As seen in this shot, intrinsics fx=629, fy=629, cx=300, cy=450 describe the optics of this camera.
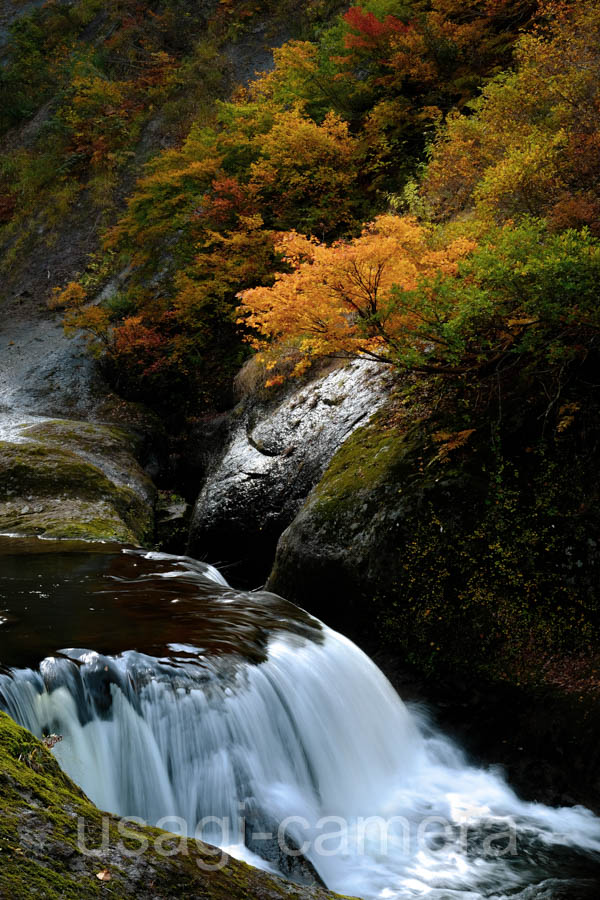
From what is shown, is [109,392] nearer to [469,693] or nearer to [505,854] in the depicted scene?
[469,693]

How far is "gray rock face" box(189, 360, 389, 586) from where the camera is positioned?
851 cm

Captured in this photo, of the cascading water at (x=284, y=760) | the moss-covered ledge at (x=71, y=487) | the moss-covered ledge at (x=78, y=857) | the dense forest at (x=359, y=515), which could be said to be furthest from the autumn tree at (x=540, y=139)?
the moss-covered ledge at (x=71, y=487)

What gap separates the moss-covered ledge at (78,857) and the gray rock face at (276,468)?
607cm

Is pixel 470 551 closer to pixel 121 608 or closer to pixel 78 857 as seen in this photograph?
pixel 121 608

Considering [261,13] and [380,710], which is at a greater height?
[261,13]

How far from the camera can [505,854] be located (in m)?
4.24

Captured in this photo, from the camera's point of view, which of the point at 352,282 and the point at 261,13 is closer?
the point at 352,282

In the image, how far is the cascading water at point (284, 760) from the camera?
3.82 m

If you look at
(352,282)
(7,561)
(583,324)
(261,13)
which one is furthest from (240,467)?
(261,13)

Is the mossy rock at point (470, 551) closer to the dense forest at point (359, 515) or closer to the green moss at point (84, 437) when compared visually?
the dense forest at point (359, 515)

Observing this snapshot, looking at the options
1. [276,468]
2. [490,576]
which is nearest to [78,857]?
[490,576]

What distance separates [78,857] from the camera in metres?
2.03

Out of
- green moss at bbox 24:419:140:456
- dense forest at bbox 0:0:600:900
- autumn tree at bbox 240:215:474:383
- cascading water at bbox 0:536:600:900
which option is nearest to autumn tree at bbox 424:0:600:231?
dense forest at bbox 0:0:600:900

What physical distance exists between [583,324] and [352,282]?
7.12ft
